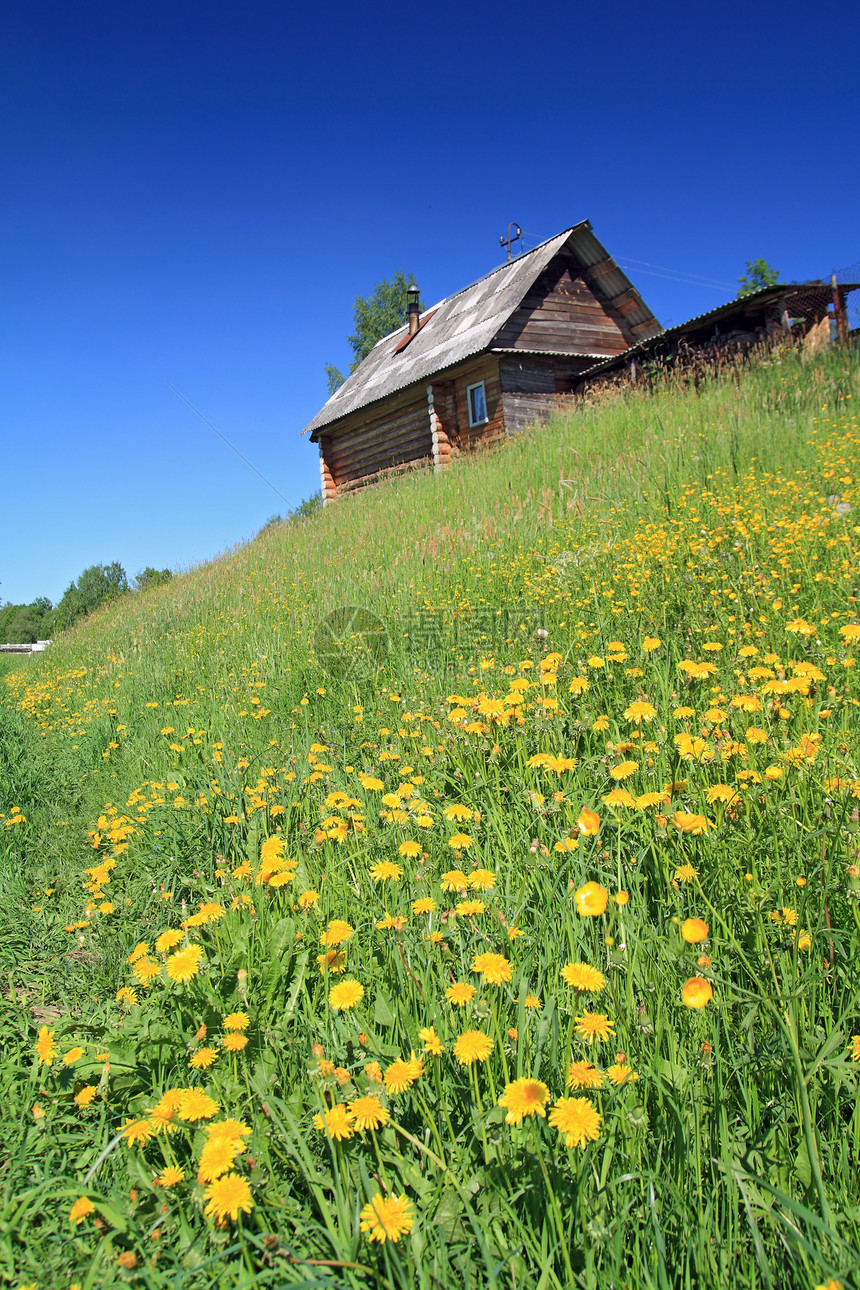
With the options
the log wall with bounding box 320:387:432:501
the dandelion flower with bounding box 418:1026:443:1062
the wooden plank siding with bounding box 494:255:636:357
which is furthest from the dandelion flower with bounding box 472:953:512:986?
the log wall with bounding box 320:387:432:501

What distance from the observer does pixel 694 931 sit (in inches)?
39.4

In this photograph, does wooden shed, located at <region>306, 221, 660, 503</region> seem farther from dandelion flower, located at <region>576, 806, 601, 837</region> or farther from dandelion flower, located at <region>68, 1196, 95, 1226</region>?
dandelion flower, located at <region>68, 1196, 95, 1226</region>

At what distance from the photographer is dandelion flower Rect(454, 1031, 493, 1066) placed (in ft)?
3.22

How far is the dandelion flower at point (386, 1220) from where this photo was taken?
84 centimetres

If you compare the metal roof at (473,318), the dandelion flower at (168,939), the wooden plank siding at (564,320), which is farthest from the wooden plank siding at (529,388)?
the dandelion flower at (168,939)

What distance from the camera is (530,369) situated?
13961mm

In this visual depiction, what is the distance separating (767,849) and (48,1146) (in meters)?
1.65

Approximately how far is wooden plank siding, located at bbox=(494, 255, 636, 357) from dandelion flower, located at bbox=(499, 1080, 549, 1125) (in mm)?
14268

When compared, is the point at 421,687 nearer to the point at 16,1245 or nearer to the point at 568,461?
the point at 16,1245

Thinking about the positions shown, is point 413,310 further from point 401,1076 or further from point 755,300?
point 401,1076

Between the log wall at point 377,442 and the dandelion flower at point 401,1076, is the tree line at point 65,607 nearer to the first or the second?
the log wall at point 377,442

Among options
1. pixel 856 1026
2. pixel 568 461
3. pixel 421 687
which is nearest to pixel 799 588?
pixel 421 687

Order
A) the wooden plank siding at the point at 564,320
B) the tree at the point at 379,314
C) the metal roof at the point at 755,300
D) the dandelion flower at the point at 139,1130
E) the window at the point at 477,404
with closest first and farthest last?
the dandelion flower at the point at 139,1130
the metal roof at the point at 755,300
the wooden plank siding at the point at 564,320
the window at the point at 477,404
the tree at the point at 379,314

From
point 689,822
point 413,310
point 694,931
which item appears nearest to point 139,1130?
point 694,931
